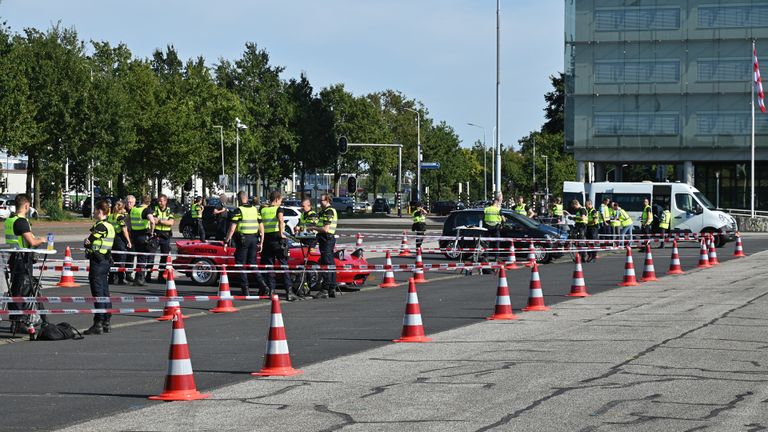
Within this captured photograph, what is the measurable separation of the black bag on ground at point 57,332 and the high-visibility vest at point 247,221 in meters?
5.90

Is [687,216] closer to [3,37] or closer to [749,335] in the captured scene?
[749,335]

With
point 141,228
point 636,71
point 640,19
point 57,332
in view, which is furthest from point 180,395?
point 636,71

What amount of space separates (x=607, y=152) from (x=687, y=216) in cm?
3431

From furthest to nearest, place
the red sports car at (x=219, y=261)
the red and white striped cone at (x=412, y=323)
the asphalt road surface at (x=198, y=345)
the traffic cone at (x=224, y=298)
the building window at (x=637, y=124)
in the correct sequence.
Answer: the building window at (x=637, y=124), the red sports car at (x=219, y=261), the traffic cone at (x=224, y=298), the red and white striped cone at (x=412, y=323), the asphalt road surface at (x=198, y=345)

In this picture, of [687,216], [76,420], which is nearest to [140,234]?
[76,420]

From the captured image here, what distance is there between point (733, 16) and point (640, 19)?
556 centimetres

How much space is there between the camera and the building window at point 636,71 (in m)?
73.9

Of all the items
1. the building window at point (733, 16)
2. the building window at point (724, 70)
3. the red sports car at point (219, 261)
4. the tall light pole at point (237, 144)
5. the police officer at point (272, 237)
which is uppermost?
the building window at point (733, 16)

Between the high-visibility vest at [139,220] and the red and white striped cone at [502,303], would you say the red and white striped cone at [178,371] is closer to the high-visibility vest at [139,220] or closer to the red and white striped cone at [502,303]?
the red and white striped cone at [502,303]

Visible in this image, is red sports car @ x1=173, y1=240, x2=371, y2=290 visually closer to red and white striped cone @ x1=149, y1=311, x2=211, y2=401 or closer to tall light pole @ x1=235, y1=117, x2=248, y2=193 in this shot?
red and white striped cone @ x1=149, y1=311, x2=211, y2=401

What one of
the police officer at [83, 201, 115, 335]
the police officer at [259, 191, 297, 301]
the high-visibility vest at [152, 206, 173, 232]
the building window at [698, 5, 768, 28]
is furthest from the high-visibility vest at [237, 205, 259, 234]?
the building window at [698, 5, 768, 28]

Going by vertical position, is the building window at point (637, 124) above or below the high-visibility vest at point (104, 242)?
above

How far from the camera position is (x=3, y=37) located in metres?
61.5

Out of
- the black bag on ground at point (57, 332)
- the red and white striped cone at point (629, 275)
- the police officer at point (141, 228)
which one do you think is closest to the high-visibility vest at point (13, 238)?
the black bag on ground at point (57, 332)
